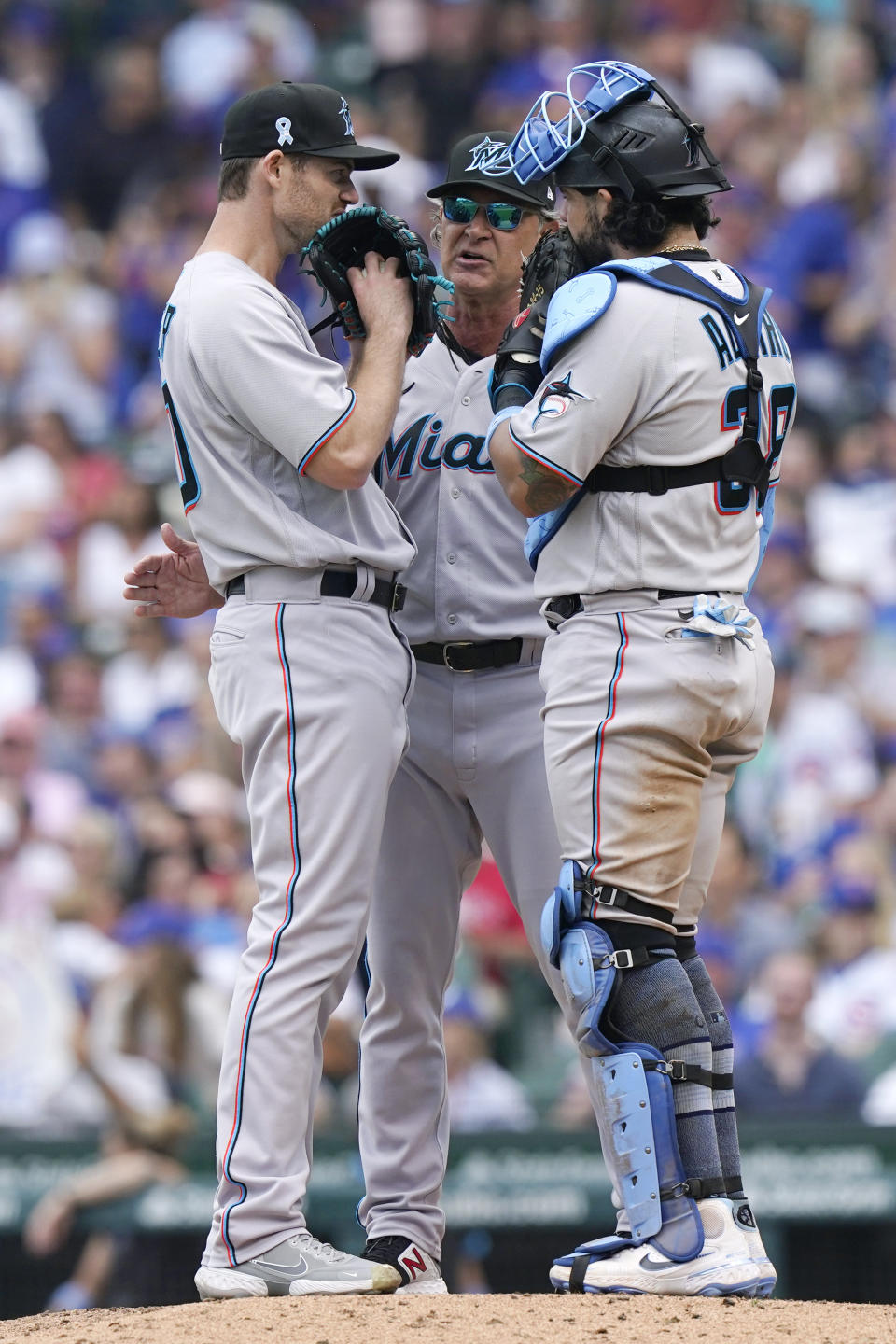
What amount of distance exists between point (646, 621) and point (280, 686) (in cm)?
72

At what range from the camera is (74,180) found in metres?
10.9

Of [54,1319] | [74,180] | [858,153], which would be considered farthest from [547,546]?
[74,180]

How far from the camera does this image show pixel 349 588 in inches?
141

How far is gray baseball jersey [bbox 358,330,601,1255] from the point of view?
3.92 metres

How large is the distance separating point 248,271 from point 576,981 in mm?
1555

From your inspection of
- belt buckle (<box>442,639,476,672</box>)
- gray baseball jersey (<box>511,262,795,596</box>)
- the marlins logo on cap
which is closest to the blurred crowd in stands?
belt buckle (<box>442,639,476,672</box>)

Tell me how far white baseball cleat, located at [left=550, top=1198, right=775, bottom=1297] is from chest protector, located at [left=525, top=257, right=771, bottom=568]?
52.8 inches

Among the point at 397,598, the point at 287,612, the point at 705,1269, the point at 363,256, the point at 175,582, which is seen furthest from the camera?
the point at 175,582

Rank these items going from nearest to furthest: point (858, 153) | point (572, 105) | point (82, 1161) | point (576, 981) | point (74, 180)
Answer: point (576, 981) < point (572, 105) < point (82, 1161) < point (858, 153) < point (74, 180)

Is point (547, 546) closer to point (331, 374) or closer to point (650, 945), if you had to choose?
point (331, 374)

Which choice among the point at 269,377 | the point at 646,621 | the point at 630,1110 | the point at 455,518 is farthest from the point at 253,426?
the point at 630,1110

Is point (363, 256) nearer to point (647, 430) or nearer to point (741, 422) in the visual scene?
point (647, 430)

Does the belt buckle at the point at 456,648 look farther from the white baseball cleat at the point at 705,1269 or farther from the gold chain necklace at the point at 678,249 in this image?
the white baseball cleat at the point at 705,1269

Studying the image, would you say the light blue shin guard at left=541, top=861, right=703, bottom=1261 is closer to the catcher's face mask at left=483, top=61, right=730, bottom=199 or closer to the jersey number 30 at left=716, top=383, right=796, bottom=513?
the jersey number 30 at left=716, top=383, right=796, bottom=513
